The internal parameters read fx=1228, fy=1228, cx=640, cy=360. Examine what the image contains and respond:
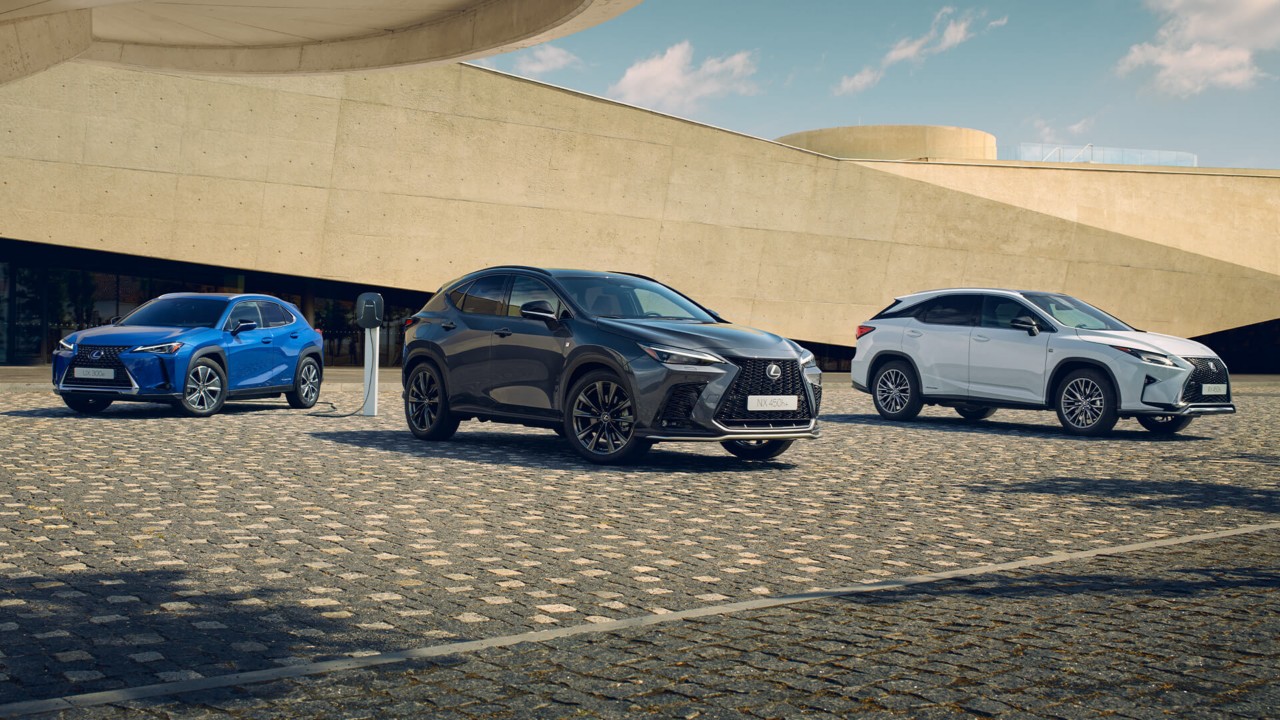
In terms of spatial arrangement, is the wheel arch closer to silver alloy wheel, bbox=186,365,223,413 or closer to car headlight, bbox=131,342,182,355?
silver alloy wheel, bbox=186,365,223,413

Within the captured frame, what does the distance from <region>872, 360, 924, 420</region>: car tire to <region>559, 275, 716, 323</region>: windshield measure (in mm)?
5525

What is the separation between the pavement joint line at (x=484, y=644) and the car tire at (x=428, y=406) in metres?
7.35

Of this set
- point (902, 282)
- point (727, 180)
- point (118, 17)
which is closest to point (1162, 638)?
point (118, 17)

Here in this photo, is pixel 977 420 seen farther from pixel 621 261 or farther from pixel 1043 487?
pixel 621 261

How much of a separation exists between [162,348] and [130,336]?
1.56 feet

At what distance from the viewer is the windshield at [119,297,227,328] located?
1636 centimetres

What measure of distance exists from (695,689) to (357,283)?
2440 centimetres

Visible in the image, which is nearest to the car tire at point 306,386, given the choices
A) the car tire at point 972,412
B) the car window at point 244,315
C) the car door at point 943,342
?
the car window at point 244,315

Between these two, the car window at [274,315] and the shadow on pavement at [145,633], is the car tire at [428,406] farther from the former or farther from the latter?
the shadow on pavement at [145,633]

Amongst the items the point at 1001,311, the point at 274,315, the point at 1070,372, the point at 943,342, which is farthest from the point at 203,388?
the point at 1070,372

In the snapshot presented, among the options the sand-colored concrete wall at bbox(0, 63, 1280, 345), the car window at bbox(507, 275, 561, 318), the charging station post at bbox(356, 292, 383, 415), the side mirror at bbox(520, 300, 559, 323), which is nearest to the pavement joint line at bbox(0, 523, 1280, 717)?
the side mirror at bbox(520, 300, 559, 323)

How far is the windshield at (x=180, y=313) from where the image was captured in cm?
1636

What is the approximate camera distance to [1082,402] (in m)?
15.4

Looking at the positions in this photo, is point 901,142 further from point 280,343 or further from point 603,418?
point 603,418
